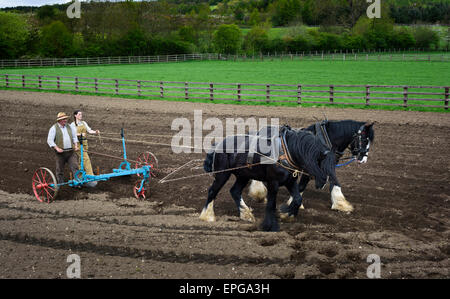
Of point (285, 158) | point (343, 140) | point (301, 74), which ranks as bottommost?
point (285, 158)

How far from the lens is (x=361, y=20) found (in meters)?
94.2

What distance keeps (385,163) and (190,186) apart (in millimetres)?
5237

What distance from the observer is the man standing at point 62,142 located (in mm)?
8789

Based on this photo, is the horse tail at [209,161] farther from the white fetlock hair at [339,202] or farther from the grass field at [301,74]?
the grass field at [301,74]

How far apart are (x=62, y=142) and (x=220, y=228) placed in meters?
3.92

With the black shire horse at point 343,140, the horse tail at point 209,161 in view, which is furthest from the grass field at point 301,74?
the horse tail at point 209,161

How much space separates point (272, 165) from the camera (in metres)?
7.11

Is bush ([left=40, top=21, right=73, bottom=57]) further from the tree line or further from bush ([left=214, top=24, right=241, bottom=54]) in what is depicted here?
bush ([left=214, top=24, right=241, bottom=54])

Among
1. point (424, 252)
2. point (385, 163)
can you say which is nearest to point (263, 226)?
point (424, 252)

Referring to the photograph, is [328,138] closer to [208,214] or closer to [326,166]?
[326,166]

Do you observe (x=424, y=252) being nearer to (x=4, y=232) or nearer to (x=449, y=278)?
(x=449, y=278)

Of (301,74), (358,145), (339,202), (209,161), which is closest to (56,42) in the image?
(301,74)

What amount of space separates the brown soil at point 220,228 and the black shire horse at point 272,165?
32 centimetres

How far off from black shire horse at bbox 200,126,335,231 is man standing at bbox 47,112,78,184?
319cm
